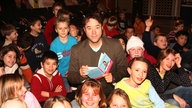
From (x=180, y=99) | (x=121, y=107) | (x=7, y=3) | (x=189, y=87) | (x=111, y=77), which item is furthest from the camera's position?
(x=7, y=3)

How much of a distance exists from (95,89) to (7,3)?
5.18 meters

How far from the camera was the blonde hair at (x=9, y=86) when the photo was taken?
8.13 feet

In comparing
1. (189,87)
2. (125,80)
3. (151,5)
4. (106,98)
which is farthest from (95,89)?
(151,5)

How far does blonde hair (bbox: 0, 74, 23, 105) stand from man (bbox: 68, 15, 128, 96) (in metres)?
0.69

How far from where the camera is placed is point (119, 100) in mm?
2727

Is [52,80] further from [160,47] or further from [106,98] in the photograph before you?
[160,47]

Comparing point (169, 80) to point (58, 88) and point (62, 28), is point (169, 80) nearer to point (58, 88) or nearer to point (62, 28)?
point (58, 88)

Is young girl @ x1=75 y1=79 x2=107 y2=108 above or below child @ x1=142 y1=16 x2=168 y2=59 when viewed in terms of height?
below

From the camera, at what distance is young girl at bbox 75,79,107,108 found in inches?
107

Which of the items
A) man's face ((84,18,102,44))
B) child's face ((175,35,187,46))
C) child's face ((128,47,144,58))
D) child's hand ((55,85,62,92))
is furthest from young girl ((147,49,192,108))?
child's face ((175,35,187,46))

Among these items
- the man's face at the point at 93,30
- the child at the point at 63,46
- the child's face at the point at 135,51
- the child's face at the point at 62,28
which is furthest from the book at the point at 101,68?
the child's face at the point at 62,28

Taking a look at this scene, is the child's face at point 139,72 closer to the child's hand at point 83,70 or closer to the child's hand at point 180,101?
the child's hand at point 83,70

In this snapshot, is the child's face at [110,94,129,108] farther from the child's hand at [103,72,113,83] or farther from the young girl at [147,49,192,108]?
the young girl at [147,49,192,108]

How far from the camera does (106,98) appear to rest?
2947 mm
